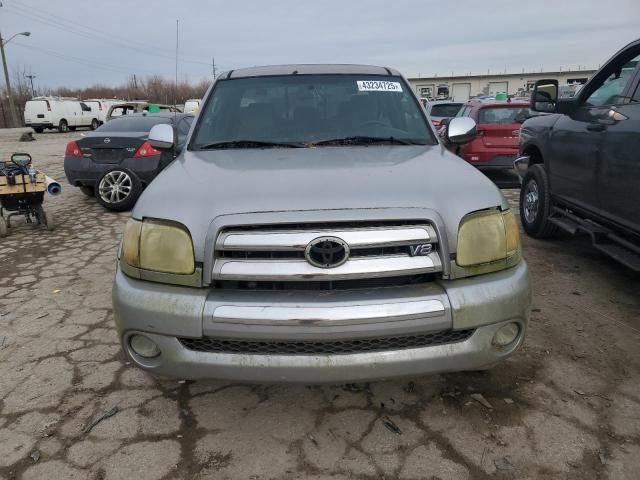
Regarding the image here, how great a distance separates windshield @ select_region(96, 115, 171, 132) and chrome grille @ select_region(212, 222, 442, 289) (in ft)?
22.4

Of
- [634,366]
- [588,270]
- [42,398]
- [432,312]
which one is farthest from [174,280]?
[588,270]

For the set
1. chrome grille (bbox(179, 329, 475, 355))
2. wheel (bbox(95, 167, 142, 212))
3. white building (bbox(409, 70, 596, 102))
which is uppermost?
white building (bbox(409, 70, 596, 102))

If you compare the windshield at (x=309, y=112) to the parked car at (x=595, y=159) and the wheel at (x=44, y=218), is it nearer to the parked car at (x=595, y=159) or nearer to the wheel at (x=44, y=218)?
the parked car at (x=595, y=159)

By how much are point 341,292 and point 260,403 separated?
0.99 meters

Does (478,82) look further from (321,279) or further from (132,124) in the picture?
(321,279)

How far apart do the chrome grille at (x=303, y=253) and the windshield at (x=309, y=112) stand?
4.01ft

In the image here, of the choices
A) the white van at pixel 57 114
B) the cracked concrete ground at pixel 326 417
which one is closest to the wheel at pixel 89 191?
the cracked concrete ground at pixel 326 417

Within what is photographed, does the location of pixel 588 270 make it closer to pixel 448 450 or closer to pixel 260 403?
pixel 448 450

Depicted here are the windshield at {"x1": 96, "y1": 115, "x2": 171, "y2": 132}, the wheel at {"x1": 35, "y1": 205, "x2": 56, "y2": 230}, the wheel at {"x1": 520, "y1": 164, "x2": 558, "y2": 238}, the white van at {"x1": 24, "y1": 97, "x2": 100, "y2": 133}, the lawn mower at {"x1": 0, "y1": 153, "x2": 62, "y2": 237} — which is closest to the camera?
the wheel at {"x1": 520, "y1": 164, "x2": 558, "y2": 238}

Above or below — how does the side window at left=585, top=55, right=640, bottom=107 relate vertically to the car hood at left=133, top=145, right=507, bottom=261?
above

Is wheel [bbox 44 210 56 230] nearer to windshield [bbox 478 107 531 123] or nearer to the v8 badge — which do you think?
the v8 badge

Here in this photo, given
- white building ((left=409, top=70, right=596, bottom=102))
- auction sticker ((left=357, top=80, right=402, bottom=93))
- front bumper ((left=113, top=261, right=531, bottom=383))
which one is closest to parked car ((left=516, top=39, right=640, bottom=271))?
auction sticker ((left=357, top=80, right=402, bottom=93))

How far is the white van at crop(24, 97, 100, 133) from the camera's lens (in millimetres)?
29859

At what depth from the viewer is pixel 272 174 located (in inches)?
96.3
